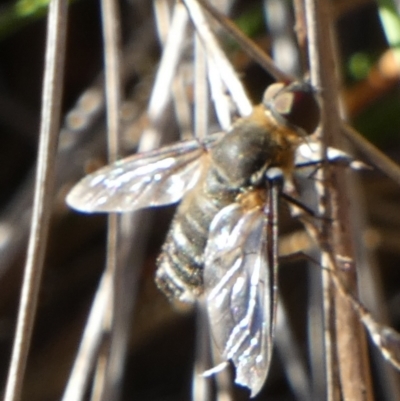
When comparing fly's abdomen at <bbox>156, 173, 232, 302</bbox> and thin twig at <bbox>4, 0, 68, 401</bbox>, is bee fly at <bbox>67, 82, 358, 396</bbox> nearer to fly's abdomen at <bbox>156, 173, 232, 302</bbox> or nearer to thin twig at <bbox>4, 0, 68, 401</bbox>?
fly's abdomen at <bbox>156, 173, 232, 302</bbox>

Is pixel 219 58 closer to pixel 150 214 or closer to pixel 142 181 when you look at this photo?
pixel 142 181

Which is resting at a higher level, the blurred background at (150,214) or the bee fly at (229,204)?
the blurred background at (150,214)

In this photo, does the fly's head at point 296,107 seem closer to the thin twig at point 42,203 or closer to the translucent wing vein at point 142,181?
the translucent wing vein at point 142,181

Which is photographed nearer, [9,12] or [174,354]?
[9,12]

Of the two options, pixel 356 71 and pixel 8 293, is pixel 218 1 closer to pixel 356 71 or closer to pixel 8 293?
pixel 356 71

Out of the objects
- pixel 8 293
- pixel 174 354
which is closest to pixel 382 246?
pixel 174 354

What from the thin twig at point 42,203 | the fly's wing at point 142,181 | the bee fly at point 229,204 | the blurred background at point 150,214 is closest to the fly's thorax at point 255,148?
the bee fly at point 229,204

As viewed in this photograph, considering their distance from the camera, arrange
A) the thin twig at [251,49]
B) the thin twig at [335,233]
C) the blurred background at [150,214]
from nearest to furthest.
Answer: the thin twig at [335,233], the thin twig at [251,49], the blurred background at [150,214]
